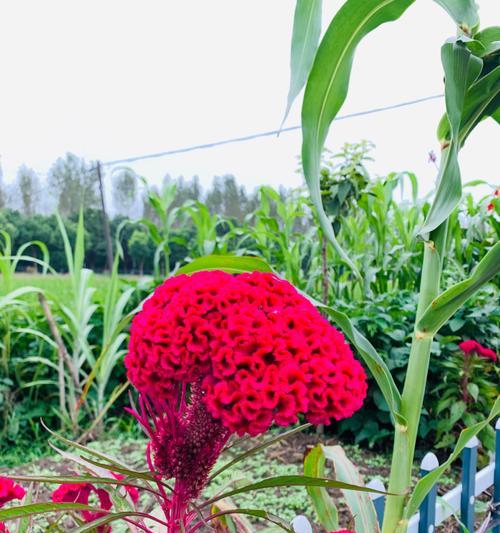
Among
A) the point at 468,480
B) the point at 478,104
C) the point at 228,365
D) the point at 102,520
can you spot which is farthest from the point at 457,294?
the point at 468,480

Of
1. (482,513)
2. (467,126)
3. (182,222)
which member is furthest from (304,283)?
(467,126)

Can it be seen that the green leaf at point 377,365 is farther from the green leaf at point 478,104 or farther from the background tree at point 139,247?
the background tree at point 139,247

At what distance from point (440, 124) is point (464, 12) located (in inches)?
5.1

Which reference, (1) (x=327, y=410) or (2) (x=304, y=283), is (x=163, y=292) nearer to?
(1) (x=327, y=410)

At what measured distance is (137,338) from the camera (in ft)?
1.55

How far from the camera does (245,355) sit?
1.40 ft

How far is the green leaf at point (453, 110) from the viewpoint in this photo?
0.57 meters

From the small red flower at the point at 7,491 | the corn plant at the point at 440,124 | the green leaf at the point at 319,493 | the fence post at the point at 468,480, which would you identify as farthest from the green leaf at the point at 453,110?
the fence post at the point at 468,480

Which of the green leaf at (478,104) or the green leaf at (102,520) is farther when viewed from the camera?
the green leaf at (478,104)

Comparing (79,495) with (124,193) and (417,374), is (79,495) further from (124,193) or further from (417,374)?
(124,193)

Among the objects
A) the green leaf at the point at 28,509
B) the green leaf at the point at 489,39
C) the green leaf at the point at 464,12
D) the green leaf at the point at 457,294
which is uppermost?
the green leaf at the point at 464,12

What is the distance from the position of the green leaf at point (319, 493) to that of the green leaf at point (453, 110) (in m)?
0.38

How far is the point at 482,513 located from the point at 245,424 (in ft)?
4.52

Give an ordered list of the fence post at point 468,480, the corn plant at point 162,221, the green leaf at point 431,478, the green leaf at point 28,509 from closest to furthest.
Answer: the green leaf at point 28,509 → the green leaf at point 431,478 → the fence post at point 468,480 → the corn plant at point 162,221
